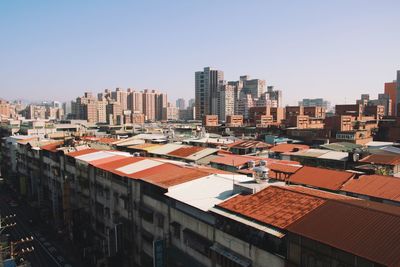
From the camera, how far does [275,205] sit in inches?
792

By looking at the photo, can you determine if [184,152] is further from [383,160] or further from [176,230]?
[383,160]

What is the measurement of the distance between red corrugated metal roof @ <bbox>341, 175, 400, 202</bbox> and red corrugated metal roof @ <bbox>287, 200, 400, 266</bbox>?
11.2 metres

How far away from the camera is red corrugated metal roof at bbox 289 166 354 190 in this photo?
29211 mm

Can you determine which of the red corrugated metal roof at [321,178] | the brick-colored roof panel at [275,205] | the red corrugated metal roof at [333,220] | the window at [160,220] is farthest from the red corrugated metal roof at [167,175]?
the red corrugated metal roof at [321,178]

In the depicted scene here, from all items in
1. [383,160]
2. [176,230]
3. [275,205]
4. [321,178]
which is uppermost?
[275,205]

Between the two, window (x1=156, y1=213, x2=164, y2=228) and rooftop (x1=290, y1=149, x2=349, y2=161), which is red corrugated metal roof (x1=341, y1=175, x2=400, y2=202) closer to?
rooftop (x1=290, y1=149, x2=349, y2=161)

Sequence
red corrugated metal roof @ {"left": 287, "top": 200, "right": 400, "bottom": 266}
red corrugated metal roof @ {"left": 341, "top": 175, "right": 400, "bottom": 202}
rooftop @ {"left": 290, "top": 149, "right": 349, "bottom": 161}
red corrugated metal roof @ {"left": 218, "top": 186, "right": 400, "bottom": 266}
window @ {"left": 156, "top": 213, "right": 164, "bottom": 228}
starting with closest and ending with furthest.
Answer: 1. red corrugated metal roof @ {"left": 287, "top": 200, "right": 400, "bottom": 266}
2. red corrugated metal roof @ {"left": 218, "top": 186, "right": 400, "bottom": 266}
3. red corrugated metal roof @ {"left": 341, "top": 175, "right": 400, "bottom": 202}
4. window @ {"left": 156, "top": 213, "right": 164, "bottom": 228}
5. rooftop @ {"left": 290, "top": 149, "right": 349, "bottom": 161}

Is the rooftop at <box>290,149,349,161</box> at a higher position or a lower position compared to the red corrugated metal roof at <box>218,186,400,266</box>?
lower

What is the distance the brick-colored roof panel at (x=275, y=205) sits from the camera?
18.3 meters

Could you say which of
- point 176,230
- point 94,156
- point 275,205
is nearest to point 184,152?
point 94,156

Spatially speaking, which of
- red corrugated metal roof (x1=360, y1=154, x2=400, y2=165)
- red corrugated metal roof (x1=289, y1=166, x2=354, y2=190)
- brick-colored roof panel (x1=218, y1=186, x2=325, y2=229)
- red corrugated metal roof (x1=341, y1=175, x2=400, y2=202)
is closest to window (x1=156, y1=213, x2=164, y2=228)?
brick-colored roof panel (x1=218, y1=186, x2=325, y2=229)

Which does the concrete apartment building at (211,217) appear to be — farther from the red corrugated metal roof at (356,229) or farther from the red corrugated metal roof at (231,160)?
the red corrugated metal roof at (231,160)

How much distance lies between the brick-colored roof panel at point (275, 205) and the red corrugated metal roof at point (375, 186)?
9867 millimetres

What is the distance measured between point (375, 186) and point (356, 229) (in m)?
14.9
